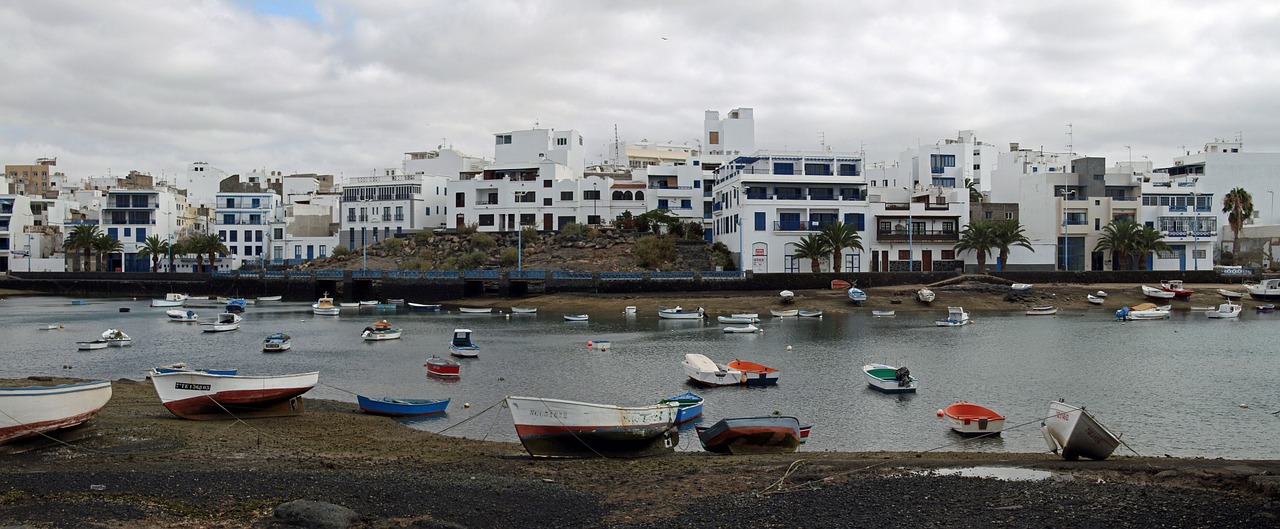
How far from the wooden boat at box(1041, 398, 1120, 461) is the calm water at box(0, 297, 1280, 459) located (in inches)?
152

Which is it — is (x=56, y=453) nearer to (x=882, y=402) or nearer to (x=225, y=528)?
(x=225, y=528)

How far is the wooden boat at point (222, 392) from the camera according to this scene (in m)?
27.7

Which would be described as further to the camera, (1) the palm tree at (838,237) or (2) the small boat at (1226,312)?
(1) the palm tree at (838,237)

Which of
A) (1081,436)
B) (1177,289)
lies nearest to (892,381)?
(1081,436)

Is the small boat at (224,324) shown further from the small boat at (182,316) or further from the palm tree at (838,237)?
the palm tree at (838,237)

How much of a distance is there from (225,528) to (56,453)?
871cm

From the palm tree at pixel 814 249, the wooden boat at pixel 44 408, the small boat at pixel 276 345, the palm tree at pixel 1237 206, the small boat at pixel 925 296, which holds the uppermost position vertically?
the palm tree at pixel 1237 206

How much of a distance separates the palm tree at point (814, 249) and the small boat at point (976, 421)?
2188 inches

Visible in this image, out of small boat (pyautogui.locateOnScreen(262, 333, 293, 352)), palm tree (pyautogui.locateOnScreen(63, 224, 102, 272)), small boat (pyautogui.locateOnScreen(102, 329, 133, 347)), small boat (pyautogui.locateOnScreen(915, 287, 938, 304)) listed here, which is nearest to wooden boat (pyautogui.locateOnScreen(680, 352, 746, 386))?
small boat (pyautogui.locateOnScreen(262, 333, 293, 352))

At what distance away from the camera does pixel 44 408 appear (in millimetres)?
21812

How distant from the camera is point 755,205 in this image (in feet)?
285

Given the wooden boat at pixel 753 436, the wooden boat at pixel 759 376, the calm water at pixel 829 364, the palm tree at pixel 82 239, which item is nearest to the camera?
the wooden boat at pixel 753 436

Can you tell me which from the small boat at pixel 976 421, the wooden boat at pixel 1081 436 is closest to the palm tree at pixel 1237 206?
the small boat at pixel 976 421

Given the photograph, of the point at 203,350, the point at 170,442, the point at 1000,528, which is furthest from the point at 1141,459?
the point at 203,350
